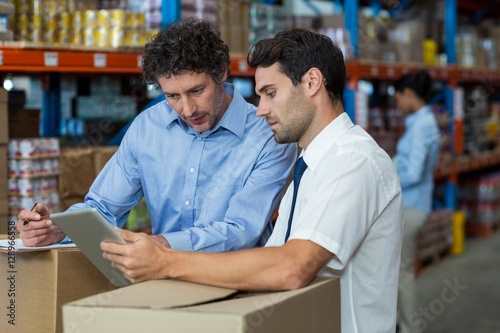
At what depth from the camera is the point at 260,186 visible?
244 cm

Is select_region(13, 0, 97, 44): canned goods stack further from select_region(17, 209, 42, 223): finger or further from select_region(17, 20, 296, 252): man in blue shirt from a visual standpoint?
select_region(17, 209, 42, 223): finger

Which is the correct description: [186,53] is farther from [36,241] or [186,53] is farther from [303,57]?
[36,241]

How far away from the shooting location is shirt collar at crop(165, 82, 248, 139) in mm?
2529

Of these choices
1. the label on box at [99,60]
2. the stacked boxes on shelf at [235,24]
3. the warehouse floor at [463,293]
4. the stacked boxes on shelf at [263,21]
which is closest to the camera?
the label on box at [99,60]

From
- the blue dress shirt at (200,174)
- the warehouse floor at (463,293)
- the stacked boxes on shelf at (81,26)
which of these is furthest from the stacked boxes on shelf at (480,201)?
the blue dress shirt at (200,174)

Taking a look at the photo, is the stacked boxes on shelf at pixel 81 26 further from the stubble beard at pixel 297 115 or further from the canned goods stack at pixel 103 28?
the stubble beard at pixel 297 115

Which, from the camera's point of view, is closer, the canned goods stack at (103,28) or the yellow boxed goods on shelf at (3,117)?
the yellow boxed goods on shelf at (3,117)

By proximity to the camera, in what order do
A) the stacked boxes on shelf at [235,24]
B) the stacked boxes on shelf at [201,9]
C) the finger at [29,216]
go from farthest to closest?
1. the stacked boxes on shelf at [235,24]
2. the stacked boxes on shelf at [201,9]
3. the finger at [29,216]

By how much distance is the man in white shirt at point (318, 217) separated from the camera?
1812mm

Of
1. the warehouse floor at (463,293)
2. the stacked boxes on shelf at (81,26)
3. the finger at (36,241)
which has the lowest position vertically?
the warehouse floor at (463,293)

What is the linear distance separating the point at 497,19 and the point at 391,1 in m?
3.16

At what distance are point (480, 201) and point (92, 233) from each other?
7.71 m

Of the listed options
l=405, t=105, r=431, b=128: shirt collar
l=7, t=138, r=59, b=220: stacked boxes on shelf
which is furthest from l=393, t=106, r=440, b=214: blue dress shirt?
l=7, t=138, r=59, b=220: stacked boxes on shelf

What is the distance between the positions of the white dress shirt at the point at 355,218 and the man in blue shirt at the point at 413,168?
2.93 meters
